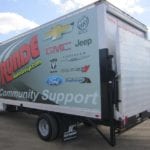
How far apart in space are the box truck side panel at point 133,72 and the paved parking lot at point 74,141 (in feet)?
3.07

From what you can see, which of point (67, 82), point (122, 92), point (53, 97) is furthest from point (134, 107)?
point (53, 97)

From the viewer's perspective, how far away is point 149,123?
900 centimetres

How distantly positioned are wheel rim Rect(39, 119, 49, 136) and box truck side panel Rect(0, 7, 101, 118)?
394 mm

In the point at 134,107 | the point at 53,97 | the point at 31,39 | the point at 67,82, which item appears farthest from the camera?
the point at 31,39

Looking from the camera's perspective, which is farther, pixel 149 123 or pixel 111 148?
pixel 149 123

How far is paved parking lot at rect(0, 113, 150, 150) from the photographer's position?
653cm

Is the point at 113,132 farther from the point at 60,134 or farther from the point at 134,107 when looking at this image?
the point at 60,134

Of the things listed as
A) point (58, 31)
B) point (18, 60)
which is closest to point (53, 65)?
point (58, 31)

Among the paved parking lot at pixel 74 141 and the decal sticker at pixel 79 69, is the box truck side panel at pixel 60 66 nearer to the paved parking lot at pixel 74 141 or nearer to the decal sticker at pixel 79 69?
the decal sticker at pixel 79 69

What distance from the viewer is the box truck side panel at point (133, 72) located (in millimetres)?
5590

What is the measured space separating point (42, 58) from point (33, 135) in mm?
2284

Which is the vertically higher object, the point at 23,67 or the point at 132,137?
the point at 23,67

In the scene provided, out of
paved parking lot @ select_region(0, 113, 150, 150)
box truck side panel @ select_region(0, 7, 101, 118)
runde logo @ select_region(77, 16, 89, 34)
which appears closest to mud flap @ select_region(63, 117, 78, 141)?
paved parking lot @ select_region(0, 113, 150, 150)

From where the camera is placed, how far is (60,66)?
22.0 ft
